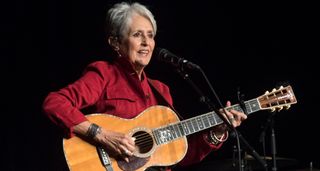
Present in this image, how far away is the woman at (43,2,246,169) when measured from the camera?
267 cm

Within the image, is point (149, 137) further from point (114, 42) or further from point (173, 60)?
point (114, 42)

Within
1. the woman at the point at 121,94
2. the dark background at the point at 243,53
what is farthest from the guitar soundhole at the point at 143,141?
the dark background at the point at 243,53

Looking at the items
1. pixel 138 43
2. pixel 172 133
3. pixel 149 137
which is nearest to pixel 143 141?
pixel 149 137

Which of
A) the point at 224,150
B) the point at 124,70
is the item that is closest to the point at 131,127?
the point at 124,70

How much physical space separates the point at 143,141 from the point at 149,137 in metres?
0.05

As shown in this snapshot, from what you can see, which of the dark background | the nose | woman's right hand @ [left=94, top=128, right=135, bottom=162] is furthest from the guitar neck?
the dark background

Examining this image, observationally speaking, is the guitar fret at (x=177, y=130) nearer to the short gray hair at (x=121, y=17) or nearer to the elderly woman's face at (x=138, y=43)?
the elderly woman's face at (x=138, y=43)

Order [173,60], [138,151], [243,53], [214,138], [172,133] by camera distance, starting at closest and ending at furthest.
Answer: [173,60] → [138,151] → [172,133] → [214,138] → [243,53]

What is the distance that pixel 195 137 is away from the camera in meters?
3.36

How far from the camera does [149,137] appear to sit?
2906 mm

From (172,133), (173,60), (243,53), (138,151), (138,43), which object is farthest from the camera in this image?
(243,53)

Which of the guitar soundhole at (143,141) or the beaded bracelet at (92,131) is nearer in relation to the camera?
the beaded bracelet at (92,131)

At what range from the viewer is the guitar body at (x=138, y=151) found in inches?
104

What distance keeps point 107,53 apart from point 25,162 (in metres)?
1.23
